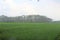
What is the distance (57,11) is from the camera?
9.70 feet

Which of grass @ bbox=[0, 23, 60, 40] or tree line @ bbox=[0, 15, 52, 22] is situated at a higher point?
tree line @ bbox=[0, 15, 52, 22]

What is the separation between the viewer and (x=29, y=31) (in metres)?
2.81

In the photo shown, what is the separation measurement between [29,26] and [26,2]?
23.1 inches

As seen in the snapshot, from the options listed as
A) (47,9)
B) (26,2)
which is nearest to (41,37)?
(47,9)

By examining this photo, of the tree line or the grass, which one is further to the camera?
the tree line

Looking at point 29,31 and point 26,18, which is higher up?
point 26,18

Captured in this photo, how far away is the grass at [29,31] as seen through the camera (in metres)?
2.75

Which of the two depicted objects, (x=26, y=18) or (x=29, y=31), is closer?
(x=29, y=31)

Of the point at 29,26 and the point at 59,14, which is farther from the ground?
the point at 59,14

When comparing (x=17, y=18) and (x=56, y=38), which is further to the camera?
(x=17, y=18)

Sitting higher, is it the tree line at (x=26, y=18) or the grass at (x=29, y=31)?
the tree line at (x=26, y=18)

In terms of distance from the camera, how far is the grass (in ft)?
9.01

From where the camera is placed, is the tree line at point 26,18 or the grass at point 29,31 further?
the tree line at point 26,18

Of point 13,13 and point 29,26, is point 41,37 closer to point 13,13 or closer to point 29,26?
point 29,26
